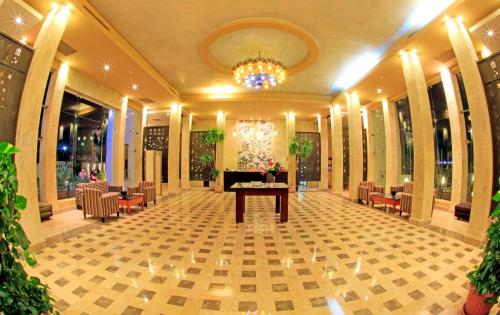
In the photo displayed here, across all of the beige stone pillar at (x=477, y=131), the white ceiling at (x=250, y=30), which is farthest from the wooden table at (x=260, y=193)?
the white ceiling at (x=250, y=30)

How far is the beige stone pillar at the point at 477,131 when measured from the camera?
439 centimetres

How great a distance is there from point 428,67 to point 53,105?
10.9m

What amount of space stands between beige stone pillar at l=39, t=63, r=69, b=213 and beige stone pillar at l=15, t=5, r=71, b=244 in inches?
131

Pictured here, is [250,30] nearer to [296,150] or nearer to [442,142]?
[442,142]

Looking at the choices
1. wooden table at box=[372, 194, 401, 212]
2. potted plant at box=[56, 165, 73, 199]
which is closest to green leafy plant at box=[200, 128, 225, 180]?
potted plant at box=[56, 165, 73, 199]

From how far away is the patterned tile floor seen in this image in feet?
8.33

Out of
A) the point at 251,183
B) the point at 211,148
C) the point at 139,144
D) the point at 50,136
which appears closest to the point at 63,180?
the point at 50,136

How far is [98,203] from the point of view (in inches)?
238

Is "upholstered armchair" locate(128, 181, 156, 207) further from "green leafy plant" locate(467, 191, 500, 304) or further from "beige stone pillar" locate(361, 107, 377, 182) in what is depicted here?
"beige stone pillar" locate(361, 107, 377, 182)

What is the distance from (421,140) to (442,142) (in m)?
3.54

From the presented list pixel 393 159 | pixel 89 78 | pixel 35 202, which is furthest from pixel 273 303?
pixel 393 159

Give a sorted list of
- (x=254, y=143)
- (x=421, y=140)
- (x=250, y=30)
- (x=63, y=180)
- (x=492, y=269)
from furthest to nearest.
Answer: (x=254, y=143) → (x=63, y=180) → (x=421, y=140) → (x=250, y=30) → (x=492, y=269)

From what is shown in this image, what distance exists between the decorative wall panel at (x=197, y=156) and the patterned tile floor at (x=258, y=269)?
8731 mm

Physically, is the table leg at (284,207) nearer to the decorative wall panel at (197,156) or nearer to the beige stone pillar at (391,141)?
the beige stone pillar at (391,141)
